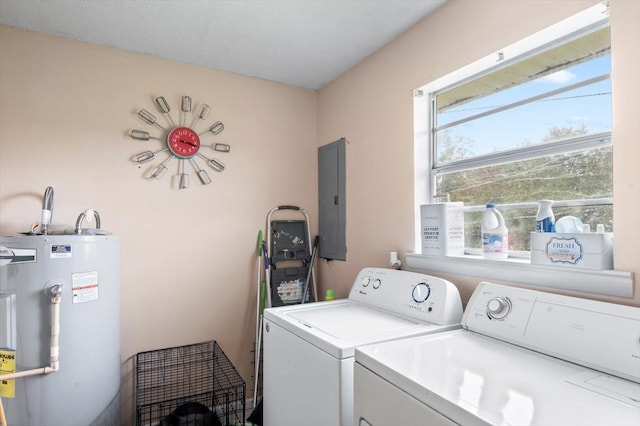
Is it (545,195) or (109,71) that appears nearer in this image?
(545,195)

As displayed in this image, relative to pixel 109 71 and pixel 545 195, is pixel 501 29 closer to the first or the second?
pixel 545 195

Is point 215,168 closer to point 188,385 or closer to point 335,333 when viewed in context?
point 188,385

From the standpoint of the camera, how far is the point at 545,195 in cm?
151

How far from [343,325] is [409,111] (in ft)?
3.94

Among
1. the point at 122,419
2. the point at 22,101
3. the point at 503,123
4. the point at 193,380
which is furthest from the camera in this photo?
the point at 193,380

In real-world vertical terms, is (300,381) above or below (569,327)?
below

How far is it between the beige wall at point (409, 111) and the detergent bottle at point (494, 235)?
5.5 inches

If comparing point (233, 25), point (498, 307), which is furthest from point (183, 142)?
point (498, 307)

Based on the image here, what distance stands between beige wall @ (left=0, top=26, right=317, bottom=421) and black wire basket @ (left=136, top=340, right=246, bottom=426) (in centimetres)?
8

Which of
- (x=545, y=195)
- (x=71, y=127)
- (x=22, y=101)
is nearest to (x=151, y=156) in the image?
(x=71, y=127)

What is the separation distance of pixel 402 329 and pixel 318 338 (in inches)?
13.9

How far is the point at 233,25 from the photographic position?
77.5 inches

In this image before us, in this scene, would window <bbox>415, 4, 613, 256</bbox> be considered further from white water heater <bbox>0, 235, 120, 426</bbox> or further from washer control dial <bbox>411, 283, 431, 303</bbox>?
white water heater <bbox>0, 235, 120, 426</bbox>

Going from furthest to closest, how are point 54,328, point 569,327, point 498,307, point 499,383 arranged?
point 54,328 → point 498,307 → point 569,327 → point 499,383
